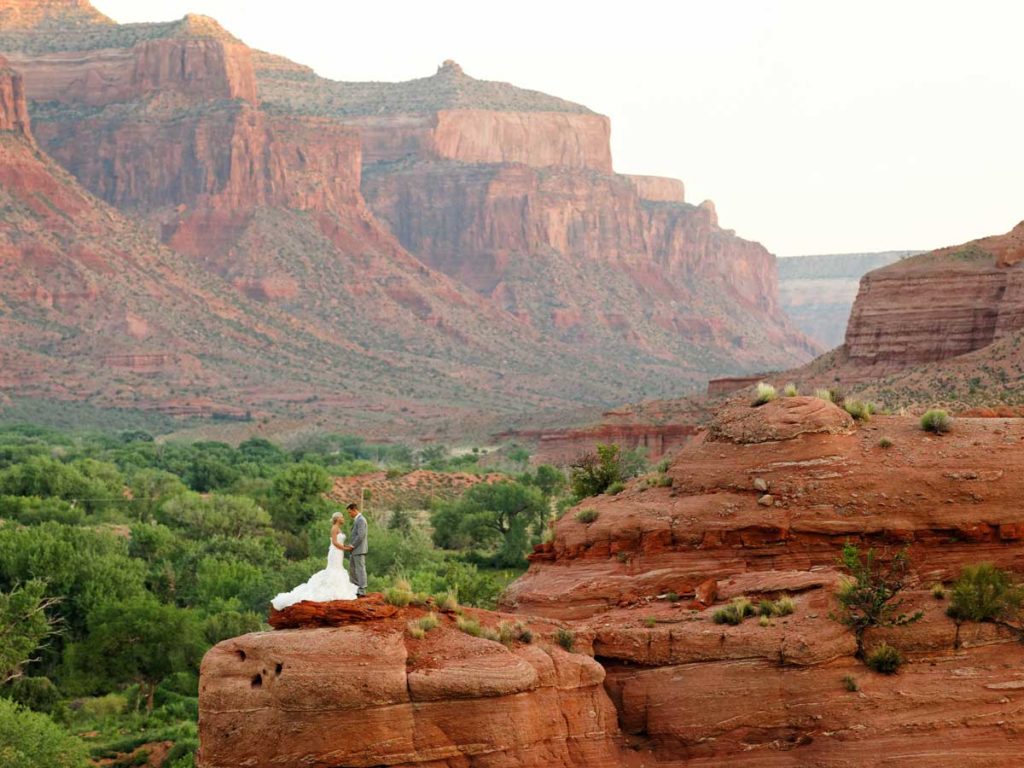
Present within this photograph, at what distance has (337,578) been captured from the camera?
69.3ft

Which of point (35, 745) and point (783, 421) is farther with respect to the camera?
point (35, 745)

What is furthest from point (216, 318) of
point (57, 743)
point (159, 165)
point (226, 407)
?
point (57, 743)

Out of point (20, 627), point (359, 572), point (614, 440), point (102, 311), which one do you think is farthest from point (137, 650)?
point (102, 311)

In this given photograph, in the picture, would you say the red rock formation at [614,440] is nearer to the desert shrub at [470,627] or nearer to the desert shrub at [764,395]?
the desert shrub at [764,395]

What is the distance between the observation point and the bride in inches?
816

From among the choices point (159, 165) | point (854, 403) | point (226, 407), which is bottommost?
point (226, 407)

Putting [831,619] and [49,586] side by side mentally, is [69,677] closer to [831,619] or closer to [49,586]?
[49,586]

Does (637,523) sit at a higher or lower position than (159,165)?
lower

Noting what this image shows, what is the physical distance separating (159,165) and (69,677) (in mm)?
157112

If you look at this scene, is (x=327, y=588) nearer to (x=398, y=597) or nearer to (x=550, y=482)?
(x=398, y=597)

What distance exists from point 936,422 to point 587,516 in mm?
4637

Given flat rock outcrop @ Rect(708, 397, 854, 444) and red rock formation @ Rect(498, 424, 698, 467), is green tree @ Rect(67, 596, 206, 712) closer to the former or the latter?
flat rock outcrop @ Rect(708, 397, 854, 444)

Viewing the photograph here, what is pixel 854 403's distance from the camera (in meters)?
26.0

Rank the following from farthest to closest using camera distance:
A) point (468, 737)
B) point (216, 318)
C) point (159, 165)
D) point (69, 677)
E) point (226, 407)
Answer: point (159, 165), point (216, 318), point (226, 407), point (69, 677), point (468, 737)
